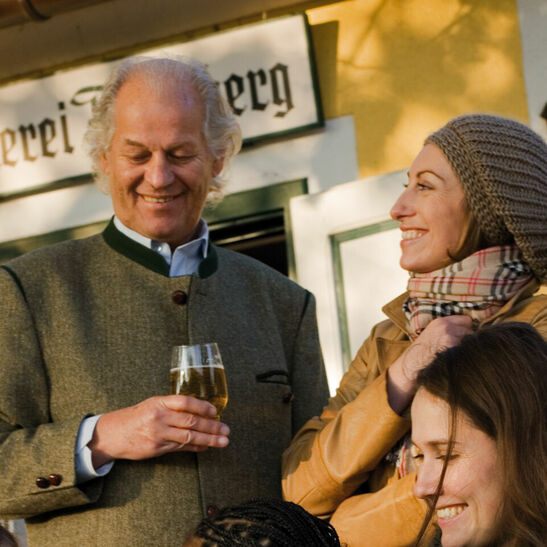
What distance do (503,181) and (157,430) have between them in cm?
99

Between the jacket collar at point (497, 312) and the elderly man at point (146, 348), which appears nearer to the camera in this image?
the jacket collar at point (497, 312)

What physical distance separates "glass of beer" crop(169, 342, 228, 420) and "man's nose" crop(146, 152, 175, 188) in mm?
561

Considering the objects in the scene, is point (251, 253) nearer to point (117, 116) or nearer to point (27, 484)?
point (117, 116)

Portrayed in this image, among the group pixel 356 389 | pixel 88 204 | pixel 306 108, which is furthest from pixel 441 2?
pixel 356 389

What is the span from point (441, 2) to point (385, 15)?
0.29m

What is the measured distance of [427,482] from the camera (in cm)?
220

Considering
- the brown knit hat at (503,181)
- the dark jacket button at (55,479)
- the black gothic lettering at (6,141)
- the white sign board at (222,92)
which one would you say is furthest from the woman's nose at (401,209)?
the black gothic lettering at (6,141)

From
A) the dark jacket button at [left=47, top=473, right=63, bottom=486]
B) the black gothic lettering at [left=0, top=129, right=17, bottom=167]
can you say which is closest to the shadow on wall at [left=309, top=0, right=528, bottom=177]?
the black gothic lettering at [left=0, top=129, right=17, bottom=167]

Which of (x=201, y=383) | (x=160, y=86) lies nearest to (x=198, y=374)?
(x=201, y=383)

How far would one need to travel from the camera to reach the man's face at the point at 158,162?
3053 mm

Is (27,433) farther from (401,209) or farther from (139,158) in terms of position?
(401,209)

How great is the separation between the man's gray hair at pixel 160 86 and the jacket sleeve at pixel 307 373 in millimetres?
558

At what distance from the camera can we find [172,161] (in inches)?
122

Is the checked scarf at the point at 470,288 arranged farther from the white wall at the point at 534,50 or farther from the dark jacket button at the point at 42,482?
the white wall at the point at 534,50
